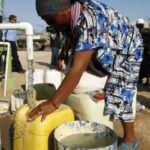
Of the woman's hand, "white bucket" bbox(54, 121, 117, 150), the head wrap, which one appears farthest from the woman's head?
"white bucket" bbox(54, 121, 117, 150)

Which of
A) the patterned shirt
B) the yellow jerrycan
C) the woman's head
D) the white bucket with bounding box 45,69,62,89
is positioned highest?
the woman's head

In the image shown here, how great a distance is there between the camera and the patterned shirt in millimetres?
2865

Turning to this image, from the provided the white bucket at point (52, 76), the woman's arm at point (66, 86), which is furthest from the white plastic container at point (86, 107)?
the white bucket at point (52, 76)

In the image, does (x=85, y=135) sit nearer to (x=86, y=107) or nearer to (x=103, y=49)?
(x=86, y=107)

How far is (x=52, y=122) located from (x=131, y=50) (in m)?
0.92

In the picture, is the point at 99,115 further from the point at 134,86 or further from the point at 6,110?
the point at 6,110

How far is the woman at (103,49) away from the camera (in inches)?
111

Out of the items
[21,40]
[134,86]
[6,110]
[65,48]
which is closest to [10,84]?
[6,110]

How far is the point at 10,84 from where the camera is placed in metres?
8.38

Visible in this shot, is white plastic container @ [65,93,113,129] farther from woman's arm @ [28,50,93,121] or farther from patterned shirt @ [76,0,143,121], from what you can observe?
woman's arm @ [28,50,93,121]

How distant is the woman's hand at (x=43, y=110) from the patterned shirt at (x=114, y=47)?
0.45 metres

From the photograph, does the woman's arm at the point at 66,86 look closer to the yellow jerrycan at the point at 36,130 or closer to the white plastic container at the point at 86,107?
the yellow jerrycan at the point at 36,130

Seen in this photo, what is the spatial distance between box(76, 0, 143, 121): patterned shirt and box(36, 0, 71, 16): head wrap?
156 mm

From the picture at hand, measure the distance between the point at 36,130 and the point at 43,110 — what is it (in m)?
0.15
